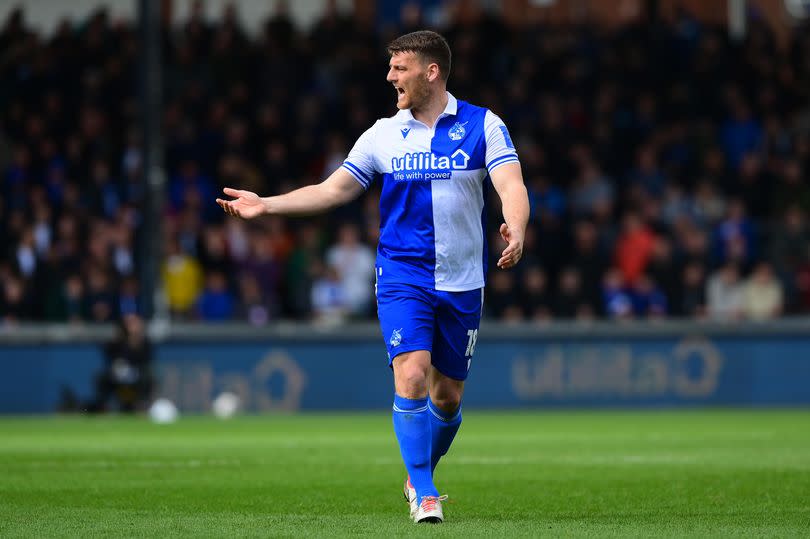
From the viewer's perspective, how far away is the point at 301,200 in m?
8.04

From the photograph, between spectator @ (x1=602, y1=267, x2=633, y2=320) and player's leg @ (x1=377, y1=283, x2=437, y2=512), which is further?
spectator @ (x1=602, y1=267, x2=633, y2=320)

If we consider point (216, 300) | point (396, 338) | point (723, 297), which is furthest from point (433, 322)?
point (723, 297)

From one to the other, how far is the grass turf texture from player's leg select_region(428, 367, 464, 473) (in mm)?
345

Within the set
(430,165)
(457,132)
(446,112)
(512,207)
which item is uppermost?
(446,112)

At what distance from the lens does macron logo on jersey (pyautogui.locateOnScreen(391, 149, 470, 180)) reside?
788 centimetres

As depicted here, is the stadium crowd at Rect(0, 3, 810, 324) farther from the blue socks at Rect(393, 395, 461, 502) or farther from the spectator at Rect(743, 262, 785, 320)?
the blue socks at Rect(393, 395, 461, 502)

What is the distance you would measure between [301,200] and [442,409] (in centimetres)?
132

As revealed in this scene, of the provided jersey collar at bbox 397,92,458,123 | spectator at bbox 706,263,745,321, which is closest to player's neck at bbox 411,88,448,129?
jersey collar at bbox 397,92,458,123

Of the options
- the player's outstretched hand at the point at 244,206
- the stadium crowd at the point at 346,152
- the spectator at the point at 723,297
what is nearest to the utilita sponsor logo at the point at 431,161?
the player's outstretched hand at the point at 244,206

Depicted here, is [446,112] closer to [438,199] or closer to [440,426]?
[438,199]

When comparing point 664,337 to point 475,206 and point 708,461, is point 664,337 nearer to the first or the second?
point 708,461

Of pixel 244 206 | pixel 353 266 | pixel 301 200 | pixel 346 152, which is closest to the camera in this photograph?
pixel 244 206

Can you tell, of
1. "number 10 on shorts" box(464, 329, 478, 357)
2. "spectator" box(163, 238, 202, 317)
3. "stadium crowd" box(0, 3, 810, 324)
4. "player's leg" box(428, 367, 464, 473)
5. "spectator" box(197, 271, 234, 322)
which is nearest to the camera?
"number 10 on shorts" box(464, 329, 478, 357)

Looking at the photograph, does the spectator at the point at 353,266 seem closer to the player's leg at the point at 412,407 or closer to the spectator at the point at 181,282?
the spectator at the point at 181,282
